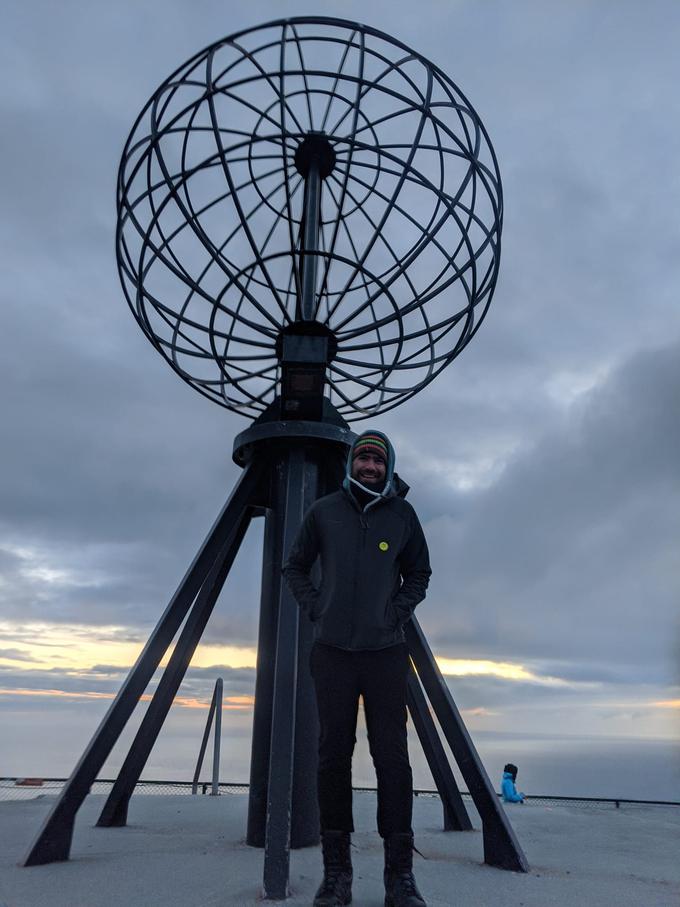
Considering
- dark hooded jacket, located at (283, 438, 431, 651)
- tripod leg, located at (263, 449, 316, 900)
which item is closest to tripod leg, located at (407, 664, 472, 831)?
tripod leg, located at (263, 449, 316, 900)

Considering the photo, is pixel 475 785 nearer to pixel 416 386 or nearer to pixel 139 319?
pixel 416 386

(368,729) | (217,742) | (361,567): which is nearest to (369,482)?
(361,567)

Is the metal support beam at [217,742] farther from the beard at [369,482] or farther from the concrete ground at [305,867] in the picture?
the beard at [369,482]

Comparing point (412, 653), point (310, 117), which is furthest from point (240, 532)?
point (310, 117)

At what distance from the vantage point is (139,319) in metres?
6.50

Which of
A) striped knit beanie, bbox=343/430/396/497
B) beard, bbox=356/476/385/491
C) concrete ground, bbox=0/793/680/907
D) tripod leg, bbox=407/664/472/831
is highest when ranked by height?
striped knit beanie, bbox=343/430/396/497

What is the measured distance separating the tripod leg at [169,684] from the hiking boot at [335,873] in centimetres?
278

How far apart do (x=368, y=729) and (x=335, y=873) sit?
0.64 m

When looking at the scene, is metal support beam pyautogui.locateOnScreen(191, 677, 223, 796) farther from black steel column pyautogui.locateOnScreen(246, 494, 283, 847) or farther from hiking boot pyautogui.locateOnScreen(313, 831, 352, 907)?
hiking boot pyautogui.locateOnScreen(313, 831, 352, 907)

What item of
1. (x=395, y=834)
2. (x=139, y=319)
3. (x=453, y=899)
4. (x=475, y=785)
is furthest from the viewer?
(x=139, y=319)

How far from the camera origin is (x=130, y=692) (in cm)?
514

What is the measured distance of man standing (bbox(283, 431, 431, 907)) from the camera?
132 inches

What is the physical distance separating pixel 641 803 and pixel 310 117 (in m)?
9.23

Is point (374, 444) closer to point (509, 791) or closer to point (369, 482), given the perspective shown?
point (369, 482)
